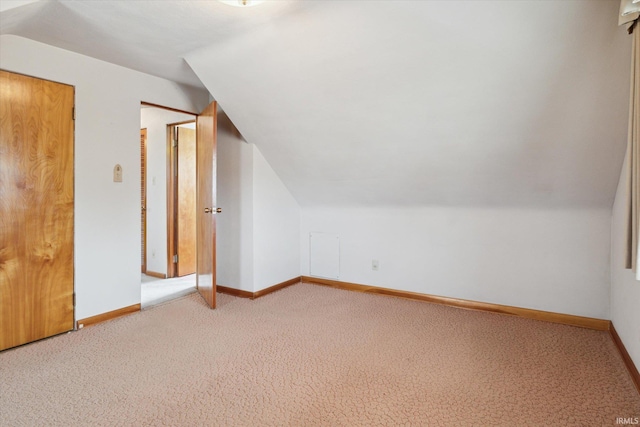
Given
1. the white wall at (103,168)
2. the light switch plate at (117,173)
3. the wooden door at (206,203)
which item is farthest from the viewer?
the wooden door at (206,203)

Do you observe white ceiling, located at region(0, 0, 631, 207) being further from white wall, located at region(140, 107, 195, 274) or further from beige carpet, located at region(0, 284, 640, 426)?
white wall, located at region(140, 107, 195, 274)

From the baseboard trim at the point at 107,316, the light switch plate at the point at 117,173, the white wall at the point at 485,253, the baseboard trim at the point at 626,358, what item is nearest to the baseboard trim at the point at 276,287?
the white wall at the point at 485,253

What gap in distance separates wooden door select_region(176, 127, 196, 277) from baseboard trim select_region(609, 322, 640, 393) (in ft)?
14.5

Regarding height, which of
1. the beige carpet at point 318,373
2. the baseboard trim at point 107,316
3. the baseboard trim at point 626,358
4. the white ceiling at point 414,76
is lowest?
the beige carpet at point 318,373

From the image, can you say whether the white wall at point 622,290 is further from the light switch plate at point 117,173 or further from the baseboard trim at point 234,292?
the light switch plate at point 117,173

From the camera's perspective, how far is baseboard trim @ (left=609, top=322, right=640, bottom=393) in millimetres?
1860

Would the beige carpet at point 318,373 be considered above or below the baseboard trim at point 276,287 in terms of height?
below

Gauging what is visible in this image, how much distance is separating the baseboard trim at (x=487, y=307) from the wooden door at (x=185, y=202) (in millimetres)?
1858

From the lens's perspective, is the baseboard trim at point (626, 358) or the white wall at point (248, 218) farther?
the white wall at point (248, 218)

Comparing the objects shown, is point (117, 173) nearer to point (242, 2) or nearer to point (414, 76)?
point (242, 2)

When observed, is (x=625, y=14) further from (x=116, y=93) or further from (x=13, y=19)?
(x=116, y=93)

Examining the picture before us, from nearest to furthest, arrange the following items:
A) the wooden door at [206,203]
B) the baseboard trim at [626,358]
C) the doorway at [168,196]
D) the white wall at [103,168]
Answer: the baseboard trim at [626,358] → the white wall at [103,168] → the wooden door at [206,203] → the doorway at [168,196]

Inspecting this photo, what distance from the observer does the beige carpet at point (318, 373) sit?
65.2 inches

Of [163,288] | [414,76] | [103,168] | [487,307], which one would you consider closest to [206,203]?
[103,168]
